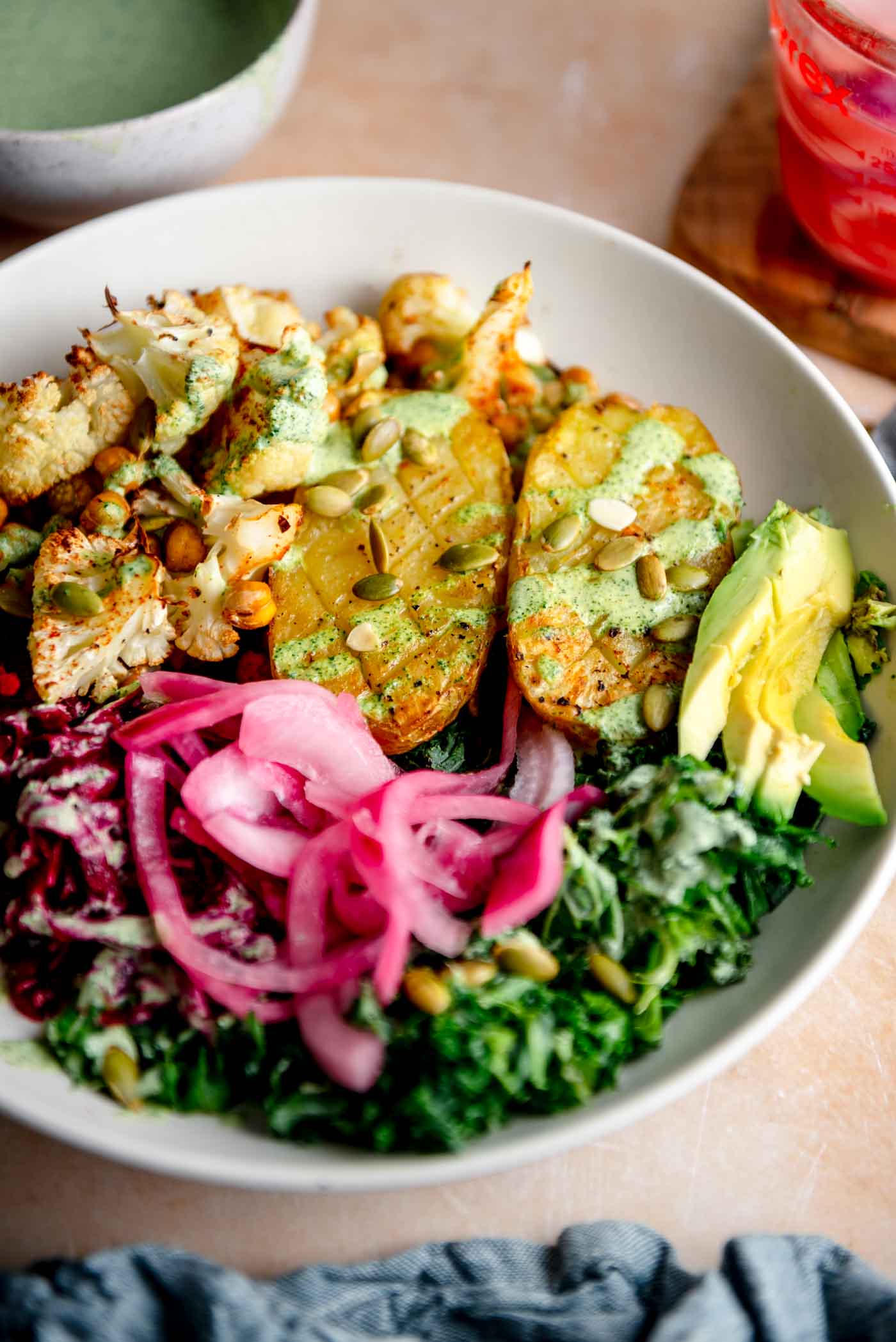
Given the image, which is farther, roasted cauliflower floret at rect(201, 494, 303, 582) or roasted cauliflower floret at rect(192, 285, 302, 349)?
roasted cauliflower floret at rect(192, 285, 302, 349)

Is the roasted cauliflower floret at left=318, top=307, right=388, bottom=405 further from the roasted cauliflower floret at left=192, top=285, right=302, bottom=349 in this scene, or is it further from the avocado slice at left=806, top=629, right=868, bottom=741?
the avocado slice at left=806, top=629, right=868, bottom=741

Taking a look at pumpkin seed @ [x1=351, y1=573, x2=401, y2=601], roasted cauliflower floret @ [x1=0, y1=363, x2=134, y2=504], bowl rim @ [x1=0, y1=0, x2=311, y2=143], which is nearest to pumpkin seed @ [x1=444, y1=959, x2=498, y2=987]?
pumpkin seed @ [x1=351, y1=573, x2=401, y2=601]

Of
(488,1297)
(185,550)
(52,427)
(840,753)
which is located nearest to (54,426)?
(52,427)

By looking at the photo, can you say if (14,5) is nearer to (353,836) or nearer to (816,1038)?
(353,836)

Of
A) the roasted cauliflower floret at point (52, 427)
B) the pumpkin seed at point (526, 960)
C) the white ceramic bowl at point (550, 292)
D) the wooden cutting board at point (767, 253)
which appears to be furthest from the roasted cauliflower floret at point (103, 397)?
the wooden cutting board at point (767, 253)

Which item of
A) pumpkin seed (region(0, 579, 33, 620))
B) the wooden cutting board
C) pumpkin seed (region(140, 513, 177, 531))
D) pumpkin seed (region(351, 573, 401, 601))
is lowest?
pumpkin seed (region(0, 579, 33, 620))

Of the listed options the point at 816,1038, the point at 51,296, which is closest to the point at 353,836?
the point at 816,1038
